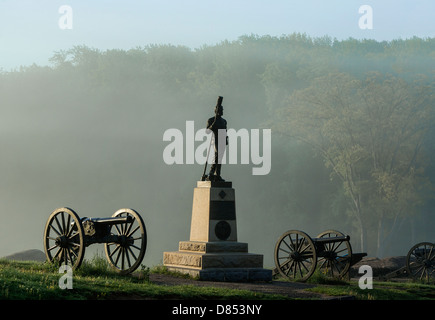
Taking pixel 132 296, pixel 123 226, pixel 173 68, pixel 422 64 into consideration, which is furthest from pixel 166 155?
pixel 132 296

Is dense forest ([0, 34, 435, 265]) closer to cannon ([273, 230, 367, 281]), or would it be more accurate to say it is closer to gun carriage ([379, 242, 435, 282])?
gun carriage ([379, 242, 435, 282])

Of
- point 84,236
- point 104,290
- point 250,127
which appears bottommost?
point 104,290

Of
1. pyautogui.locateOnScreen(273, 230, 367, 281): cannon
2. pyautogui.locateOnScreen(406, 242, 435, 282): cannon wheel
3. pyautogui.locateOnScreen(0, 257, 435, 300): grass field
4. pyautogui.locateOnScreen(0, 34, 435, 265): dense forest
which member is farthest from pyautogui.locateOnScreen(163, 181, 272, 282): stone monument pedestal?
pyautogui.locateOnScreen(0, 34, 435, 265): dense forest

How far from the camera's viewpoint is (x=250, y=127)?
56.8 m

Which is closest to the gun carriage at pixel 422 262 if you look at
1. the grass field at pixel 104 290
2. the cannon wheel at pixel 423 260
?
the cannon wheel at pixel 423 260

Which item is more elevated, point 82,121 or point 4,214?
point 82,121

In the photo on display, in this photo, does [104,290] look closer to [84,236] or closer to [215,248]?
[84,236]

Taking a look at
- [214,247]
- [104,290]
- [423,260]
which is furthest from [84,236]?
[423,260]

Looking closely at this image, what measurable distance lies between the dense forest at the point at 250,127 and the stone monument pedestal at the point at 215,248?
23101 millimetres

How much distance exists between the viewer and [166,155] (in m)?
61.6

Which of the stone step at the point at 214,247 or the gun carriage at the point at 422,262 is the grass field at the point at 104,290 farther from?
the gun carriage at the point at 422,262

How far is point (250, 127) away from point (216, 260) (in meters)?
43.3

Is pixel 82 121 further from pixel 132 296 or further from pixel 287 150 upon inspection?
pixel 132 296
